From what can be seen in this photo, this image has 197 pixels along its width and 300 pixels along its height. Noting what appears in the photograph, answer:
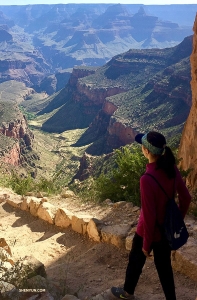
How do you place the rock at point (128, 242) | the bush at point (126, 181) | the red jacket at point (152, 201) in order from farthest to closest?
1. the bush at point (126, 181)
2. the rock at point (128, 242)
3. the red jacket at point (152, 201)

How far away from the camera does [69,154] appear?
190 ft

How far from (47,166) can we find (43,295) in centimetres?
4853

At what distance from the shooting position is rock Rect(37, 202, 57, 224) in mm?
7876

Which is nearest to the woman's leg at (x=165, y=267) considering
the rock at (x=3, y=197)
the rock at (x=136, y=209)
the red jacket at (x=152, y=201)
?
the red jacket at (x=152, y=201)

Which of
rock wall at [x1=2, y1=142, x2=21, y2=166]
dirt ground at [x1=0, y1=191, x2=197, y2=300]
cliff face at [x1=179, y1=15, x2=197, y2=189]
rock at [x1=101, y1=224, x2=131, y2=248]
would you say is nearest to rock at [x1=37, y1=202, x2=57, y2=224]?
dirt ground at [x1=0, y1=191, x2=197, y2=300]

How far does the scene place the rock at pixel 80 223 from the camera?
6859 millimetres

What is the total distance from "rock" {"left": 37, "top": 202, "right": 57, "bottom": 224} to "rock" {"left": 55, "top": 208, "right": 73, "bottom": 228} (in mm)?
203

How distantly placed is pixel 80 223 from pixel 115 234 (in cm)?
117

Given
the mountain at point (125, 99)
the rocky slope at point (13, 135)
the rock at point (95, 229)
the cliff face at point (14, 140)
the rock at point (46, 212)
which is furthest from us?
the mountain at point (125, 99)

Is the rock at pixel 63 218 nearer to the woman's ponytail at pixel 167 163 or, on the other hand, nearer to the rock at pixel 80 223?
the rock at pixel 80 223

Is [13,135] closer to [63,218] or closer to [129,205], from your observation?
[63,218]

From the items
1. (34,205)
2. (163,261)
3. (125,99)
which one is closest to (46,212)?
(34,205)

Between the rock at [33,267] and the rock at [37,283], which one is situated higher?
the rock at [37,283]

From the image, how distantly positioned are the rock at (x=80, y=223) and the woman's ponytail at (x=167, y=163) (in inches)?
134
